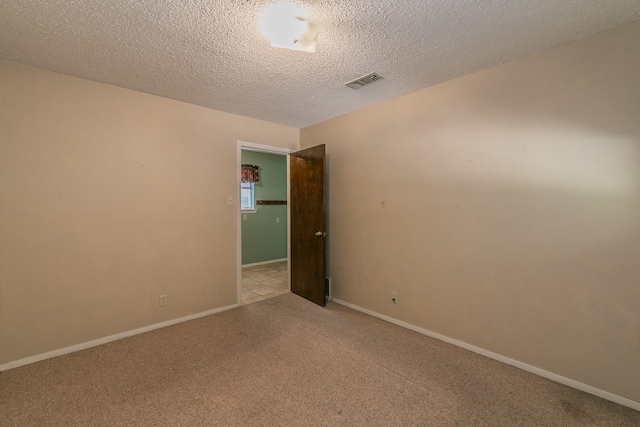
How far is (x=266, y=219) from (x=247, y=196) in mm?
663

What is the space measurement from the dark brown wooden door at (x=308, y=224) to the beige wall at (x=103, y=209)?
0.93 metres

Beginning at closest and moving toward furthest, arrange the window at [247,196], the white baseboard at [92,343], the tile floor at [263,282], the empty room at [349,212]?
the empty room at [349,212] < the white baseboard at [92,343] < the tile floor at [263,282] < the window at [247,196]

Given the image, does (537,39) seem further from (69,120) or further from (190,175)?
(69,120)

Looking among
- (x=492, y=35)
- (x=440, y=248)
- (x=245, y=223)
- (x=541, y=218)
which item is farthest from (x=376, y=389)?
(x=245, y=223)

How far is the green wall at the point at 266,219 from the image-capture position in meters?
5.68

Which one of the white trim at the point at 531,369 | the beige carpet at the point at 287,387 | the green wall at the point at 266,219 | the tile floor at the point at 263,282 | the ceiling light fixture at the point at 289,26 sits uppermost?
the ceiling light fixture at the point at 289,26

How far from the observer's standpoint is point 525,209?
209 centimetres

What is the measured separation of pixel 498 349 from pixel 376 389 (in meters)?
1.16

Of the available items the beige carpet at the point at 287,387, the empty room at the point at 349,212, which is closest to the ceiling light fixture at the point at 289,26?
the empty room at the point at 349,212

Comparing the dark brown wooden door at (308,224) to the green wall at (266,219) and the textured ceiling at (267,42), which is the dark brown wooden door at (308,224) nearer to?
the textured ceiling at (267,42)

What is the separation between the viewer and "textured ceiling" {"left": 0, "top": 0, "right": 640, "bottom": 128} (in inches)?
61.2

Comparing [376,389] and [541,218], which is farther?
[541,218]

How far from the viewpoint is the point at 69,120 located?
7.70ft

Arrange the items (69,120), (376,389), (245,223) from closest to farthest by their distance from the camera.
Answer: (376,389), (69,120), (245,223)
